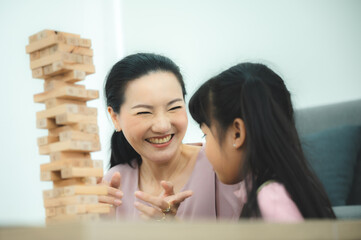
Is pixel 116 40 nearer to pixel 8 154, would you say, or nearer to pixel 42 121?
pixel 8 154

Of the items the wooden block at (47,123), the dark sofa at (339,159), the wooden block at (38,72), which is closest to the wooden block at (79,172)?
the wooden block at (47,123)

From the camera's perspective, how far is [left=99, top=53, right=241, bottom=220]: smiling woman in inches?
70.0

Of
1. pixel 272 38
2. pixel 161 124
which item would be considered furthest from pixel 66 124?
pixel 272 38

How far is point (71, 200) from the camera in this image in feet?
3.32

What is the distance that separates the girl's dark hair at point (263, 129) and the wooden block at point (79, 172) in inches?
14.2

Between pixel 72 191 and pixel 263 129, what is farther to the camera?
pixel 263 129

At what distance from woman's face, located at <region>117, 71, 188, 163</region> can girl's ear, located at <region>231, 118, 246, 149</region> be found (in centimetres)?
41

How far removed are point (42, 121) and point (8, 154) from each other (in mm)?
2525

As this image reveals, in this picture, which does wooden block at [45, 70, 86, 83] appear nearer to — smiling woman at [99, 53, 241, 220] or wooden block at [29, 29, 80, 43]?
wooden block at [29, 29, 80, 43]

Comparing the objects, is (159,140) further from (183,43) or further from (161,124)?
(183,43)

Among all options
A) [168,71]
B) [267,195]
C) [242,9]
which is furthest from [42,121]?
[242,9]

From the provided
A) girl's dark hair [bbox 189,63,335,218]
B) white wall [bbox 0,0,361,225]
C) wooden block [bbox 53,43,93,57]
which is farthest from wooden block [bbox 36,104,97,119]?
white wall [bbox 0,0,361,225]

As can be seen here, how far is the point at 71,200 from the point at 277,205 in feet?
→ 1.48

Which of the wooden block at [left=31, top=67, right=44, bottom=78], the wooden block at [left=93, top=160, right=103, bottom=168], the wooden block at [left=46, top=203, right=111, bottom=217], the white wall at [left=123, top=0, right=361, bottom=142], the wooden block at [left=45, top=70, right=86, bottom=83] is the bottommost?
the wooden block at [left=46, top=203, right=111, bottom=217]
